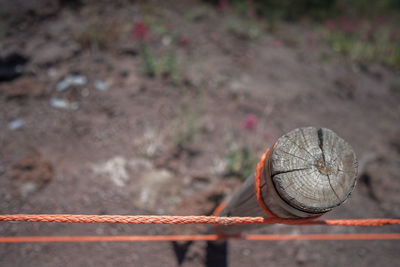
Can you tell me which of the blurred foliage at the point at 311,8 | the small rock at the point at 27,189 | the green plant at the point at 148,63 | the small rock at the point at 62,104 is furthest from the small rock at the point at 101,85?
the blurred foliage at the point at 311,8

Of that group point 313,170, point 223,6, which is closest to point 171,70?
point 223,6

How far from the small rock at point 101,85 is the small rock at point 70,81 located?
0.14 meters

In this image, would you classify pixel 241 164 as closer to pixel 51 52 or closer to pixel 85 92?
pixel 85 92

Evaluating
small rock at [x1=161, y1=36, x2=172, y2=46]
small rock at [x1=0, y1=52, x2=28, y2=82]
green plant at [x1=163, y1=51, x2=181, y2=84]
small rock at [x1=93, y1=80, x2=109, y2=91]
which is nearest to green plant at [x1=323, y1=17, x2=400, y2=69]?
small rock at [x1=161, y1=36, x2=172, y2=46]

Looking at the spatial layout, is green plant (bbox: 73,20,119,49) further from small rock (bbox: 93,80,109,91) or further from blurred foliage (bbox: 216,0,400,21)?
blurred foliage (bbox: 216,0,400,21)

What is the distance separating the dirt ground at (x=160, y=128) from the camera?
2006 mm

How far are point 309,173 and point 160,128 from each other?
221 centimetres

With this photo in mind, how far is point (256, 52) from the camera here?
14.6 ft

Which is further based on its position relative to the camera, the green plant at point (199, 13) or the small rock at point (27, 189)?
the green plant at point (199, 13)

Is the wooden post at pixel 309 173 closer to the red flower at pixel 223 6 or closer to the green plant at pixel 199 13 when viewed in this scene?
the green plant at pixel 199 13

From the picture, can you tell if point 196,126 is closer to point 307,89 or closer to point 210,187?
point 210,187

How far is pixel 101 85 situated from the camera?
10.1ft

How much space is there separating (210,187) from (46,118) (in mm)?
2018

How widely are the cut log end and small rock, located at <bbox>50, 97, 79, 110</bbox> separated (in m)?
2.73
